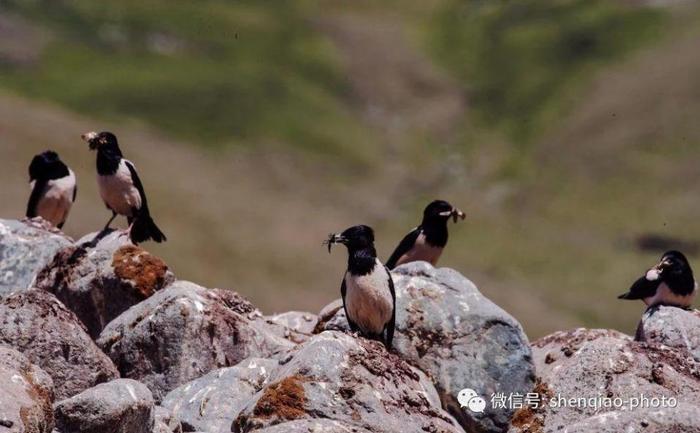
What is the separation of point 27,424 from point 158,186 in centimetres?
14235

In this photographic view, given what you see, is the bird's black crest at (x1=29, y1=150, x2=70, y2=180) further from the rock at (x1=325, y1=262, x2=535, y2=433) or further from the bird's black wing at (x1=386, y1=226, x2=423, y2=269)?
the rock at (x1=325, y1=262, x2=535, y2=433)

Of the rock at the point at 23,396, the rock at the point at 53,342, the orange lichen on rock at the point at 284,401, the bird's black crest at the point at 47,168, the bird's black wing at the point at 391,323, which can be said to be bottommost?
the rock at the point at 23,396

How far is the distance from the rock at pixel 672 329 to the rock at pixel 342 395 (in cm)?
508

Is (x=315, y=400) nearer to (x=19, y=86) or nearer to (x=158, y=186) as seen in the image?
(x=158, y=186)

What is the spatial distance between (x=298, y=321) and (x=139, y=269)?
176 inches

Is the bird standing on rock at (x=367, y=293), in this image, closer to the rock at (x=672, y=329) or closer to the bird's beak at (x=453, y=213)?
the rock at (x=672, y=329)

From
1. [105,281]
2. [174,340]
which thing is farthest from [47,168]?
[174,340]

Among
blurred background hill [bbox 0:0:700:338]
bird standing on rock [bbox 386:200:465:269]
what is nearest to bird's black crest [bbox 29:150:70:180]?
bird standing on rock [bbox 386:200:465:269]

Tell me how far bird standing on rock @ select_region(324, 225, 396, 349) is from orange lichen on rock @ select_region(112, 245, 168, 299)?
12.4 ft

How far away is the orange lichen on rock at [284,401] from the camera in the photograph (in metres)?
18.5

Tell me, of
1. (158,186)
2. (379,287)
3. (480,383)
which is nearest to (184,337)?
(379,287)

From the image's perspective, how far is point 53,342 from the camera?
792 inches

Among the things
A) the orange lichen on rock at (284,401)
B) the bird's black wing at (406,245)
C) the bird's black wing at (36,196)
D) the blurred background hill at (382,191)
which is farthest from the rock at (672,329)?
the blurred background hill at (382,191)

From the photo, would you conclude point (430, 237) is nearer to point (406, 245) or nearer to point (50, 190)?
point (406, 245)
